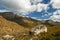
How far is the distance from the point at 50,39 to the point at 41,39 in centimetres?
257

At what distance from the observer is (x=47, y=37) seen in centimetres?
4469

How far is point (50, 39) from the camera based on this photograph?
46000 mm

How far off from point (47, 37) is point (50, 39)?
175 cm

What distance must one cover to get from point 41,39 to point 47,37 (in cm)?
A: 177

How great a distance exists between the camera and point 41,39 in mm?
45344
